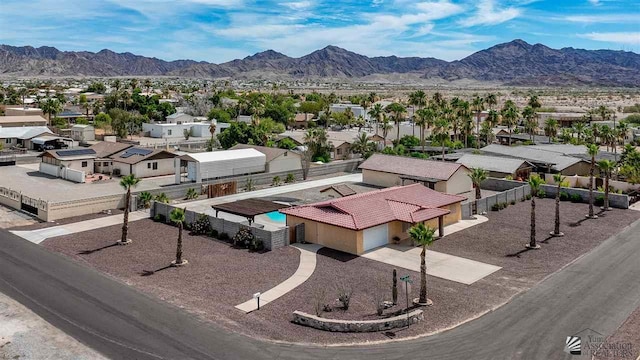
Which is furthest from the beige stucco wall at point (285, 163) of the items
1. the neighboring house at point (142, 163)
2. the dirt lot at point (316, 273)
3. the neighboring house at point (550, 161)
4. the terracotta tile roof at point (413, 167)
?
Answer: the neighboring house at point (550, 161)

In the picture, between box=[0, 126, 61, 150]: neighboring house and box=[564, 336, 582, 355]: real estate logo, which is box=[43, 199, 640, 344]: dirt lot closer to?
box=[564, 336, 582, 355]: real estate logo

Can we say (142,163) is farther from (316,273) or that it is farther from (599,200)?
(599,200)

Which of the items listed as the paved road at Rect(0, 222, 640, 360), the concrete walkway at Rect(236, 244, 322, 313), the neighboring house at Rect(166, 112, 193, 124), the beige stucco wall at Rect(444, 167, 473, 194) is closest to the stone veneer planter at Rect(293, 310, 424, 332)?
the paved road at Rect(0, 222, 640, 360)

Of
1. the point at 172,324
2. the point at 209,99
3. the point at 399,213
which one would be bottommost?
the point at 172,324

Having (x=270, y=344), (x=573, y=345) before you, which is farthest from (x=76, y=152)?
(x=573, y=345)

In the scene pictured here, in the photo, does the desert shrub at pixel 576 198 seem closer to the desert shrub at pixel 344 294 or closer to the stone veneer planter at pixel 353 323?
the desert shrub at pixel 344 294

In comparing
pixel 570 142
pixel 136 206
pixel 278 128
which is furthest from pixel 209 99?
pixel 136 206

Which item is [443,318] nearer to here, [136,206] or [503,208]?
[503,208]
